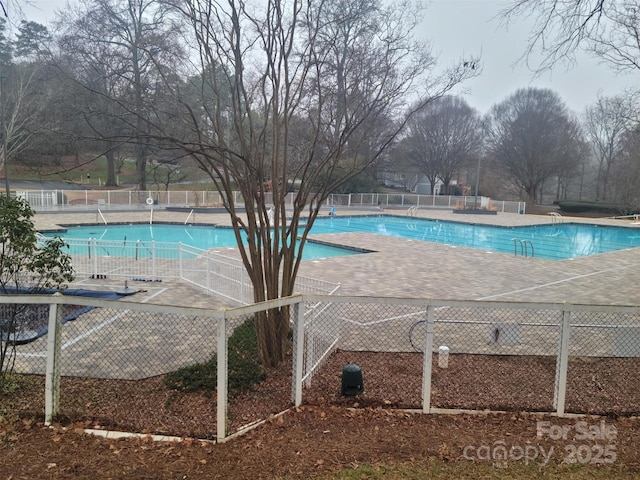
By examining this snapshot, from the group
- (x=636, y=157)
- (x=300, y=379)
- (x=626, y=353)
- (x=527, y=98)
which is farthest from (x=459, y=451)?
(x=527, y=98)

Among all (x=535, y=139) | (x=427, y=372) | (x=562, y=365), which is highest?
(x=535, y=139)

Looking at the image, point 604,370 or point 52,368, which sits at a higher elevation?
point 52,368

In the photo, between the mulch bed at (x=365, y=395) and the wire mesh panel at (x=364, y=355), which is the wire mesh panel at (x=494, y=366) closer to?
the mulch bed at (x=365, y=395)

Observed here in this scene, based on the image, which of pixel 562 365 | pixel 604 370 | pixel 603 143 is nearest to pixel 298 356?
pixel 562 365

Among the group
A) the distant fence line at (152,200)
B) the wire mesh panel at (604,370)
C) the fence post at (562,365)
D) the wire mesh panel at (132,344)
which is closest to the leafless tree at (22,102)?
the distant fence line at (152,200)

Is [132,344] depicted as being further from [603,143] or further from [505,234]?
[603,143]

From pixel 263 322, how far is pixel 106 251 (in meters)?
7.30

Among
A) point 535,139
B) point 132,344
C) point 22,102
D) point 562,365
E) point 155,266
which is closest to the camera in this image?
point 562,365

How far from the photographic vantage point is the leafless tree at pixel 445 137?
49156 millimetres

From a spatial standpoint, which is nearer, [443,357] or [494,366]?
[443,357]

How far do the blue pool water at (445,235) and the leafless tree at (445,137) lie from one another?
1724 cm

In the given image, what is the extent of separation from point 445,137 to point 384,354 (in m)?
46.3

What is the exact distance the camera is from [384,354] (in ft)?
21.0

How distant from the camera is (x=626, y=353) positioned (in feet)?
20.2
